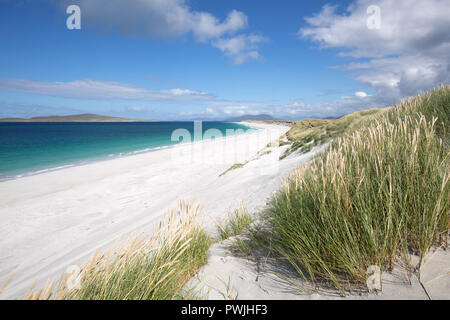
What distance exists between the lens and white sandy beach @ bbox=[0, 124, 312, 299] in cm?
530

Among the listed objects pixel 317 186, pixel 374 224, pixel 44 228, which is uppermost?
pixel 317 186

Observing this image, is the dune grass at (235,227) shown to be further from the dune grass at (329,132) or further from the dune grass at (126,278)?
the dune grass at (329,132)

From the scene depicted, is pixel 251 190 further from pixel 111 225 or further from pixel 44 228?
pixel 44 228

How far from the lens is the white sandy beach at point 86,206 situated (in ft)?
17.4

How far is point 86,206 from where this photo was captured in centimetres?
885

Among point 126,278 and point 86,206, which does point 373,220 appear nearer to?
point 126,278

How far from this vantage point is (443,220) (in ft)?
5.94

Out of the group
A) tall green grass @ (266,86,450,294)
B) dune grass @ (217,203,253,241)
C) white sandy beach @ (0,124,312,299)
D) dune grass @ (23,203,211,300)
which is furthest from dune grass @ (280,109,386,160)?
dune grass @ (23,203,211,300)

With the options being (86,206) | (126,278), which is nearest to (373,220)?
(126,278)

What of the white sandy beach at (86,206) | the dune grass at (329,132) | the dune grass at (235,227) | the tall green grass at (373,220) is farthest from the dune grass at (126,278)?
the dune grass at (329,132)

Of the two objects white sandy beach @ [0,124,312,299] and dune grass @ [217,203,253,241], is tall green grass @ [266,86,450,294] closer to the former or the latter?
dune grass @ [217,203,253,241]

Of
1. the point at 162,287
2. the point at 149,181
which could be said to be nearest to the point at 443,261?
the point at 162,287

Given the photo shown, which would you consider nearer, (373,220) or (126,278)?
(126,278)
